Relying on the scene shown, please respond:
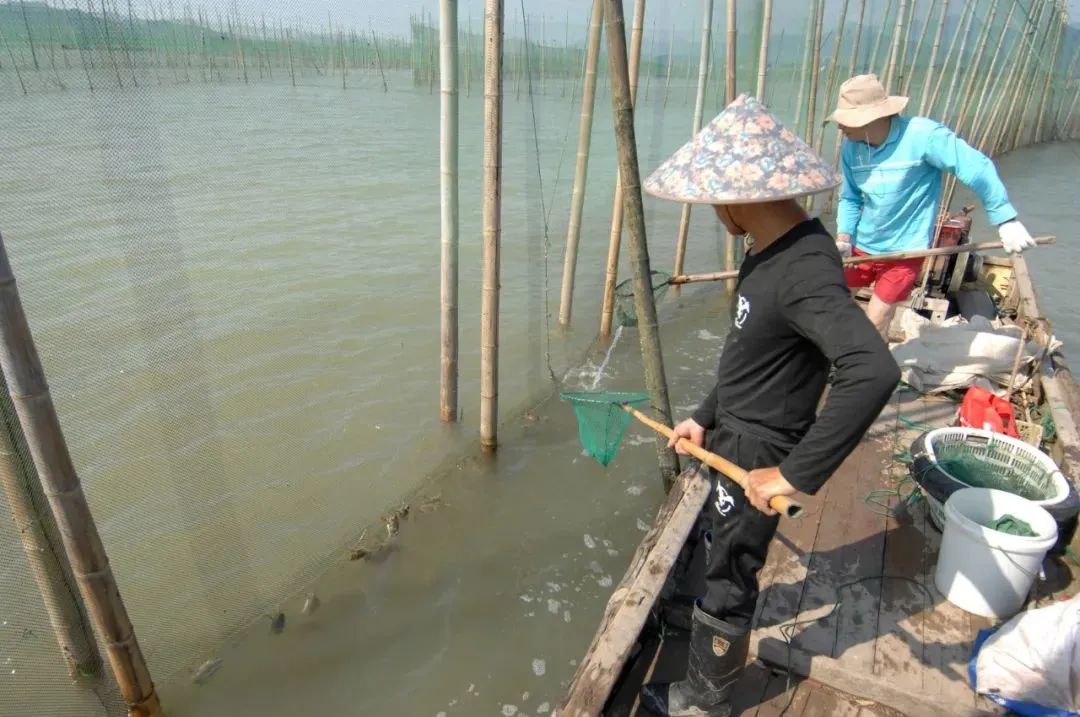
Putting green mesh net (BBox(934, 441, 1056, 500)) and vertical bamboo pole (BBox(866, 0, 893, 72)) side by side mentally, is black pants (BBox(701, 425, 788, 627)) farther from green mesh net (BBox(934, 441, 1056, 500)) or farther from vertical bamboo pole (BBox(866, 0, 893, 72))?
vertical bamboo pole (BBox(866, 0, 893, 72))

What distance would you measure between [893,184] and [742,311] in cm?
253

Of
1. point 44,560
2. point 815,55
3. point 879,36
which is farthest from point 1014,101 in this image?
point 44,560

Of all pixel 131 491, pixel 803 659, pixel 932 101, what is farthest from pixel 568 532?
pixel 932 101

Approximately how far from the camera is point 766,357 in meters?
1.64

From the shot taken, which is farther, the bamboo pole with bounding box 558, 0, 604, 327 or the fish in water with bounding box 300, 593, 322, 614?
the bamboo pole with bounding box 558, 0, 604, 327

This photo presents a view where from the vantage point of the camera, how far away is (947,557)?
7.84 ft

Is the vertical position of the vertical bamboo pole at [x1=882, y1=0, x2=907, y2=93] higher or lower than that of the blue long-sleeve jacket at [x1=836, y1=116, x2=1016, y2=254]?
higher

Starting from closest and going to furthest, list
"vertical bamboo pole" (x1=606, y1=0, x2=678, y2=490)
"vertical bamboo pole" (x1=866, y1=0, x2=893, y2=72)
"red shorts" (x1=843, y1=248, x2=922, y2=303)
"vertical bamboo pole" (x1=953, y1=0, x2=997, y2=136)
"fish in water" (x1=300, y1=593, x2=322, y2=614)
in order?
"vertical bamboo pole" (x1=606, y1=0, x2=678, y2=490), "fish in water" (x1=300, y1=593, x2=322, y2=614), "red shorts" (x1=843, y1=248, x2=922, y2=303), "vertical bamboo pole" (x1=866, y1=0, x2=893, y2=72), "vertical bamboo pole" (x1=953, y1=0, x2=997, y2=136)

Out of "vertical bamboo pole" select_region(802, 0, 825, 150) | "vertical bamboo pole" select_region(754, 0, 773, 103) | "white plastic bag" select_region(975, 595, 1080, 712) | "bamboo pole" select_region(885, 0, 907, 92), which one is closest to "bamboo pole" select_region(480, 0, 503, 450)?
"white plastic bag" select_region(975, 595, 1080, 712)

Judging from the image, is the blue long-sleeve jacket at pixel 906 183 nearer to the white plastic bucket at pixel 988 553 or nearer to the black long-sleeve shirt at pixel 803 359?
the white plastic bucket at pixel 988 553

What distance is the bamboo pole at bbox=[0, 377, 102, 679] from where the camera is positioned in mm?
2236

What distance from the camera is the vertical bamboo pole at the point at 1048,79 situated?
20.3 m

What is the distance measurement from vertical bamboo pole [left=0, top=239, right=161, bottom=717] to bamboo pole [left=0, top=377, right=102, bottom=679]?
0.07 metres

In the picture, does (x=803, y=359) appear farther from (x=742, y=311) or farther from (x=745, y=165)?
(x=745, y=165)
